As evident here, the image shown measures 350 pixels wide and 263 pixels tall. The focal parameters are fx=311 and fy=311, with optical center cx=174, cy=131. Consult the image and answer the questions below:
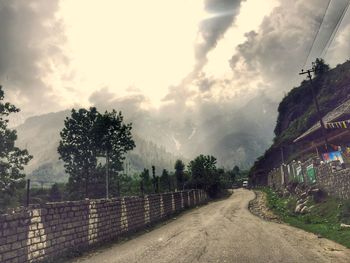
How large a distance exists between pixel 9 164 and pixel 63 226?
28.8 metres

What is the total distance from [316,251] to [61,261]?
373 inches

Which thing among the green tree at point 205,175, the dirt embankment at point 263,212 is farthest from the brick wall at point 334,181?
the green tree at point 205,175

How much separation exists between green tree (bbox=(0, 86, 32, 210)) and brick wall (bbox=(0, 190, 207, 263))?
2163 cm

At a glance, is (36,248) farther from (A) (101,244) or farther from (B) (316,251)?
(B) (316,251)

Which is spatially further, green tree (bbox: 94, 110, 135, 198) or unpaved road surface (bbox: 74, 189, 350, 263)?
green tree (bbox: 94, 110, 135, 198)

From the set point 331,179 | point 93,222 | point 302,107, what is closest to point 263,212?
point 331,179

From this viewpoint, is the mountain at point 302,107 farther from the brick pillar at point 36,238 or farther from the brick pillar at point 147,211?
the brick pillar at point 36,238

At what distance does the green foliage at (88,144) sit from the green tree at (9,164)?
17723 mm

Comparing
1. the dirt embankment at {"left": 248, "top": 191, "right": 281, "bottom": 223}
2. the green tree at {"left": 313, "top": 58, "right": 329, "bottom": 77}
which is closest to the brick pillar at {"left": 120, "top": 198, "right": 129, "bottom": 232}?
the dirt embankment at {"left": 248, "top": 191, "right": 281, "bottom": 223}

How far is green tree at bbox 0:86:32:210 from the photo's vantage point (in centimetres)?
3625

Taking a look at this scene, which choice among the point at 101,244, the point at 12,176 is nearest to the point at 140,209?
the point at 101,244

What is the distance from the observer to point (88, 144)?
57.5m

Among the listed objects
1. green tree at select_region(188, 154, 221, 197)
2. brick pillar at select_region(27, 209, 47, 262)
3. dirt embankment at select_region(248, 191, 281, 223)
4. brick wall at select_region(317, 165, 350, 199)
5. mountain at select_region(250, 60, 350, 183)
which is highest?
mountain at select_region(250, 60, 350, 183)

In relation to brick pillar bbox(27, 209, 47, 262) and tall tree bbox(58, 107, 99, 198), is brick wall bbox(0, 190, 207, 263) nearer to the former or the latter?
brick pillar bbox(27, 209, 47, 262)
